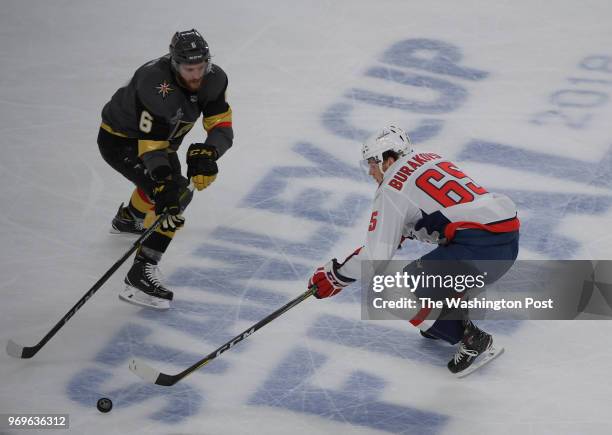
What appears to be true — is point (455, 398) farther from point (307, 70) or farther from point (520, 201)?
point (307, 70)

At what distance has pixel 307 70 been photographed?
7.36 metres

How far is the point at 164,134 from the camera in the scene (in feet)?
16.8

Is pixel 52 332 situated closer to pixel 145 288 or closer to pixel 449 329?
pixel 145 288

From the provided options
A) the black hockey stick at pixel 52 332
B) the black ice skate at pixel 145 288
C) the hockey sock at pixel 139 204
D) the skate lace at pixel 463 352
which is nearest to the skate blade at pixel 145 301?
the black ice skate at pixel 145 288

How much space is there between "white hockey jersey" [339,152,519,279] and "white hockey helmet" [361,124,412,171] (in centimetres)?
5

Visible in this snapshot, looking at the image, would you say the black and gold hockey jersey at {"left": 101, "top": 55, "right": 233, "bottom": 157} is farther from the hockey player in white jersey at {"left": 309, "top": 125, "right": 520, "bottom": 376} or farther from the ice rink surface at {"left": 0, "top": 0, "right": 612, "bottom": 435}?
the hockey player in white jersey at {"left": 309, "top": 125, "right": 520, "bottom": 376}

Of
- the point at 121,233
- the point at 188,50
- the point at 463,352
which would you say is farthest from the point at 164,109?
the point at 463,352

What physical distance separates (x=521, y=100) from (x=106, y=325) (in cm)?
316

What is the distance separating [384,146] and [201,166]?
3.25 ft

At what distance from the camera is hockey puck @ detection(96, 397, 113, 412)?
4.51 meters

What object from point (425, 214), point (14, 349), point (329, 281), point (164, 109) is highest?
point (164, 109)

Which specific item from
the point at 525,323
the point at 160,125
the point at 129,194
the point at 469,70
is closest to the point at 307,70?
the point at 469,70

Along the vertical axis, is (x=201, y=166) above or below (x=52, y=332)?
above

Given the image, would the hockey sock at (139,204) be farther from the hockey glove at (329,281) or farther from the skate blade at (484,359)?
the skate blade at (484,359)
